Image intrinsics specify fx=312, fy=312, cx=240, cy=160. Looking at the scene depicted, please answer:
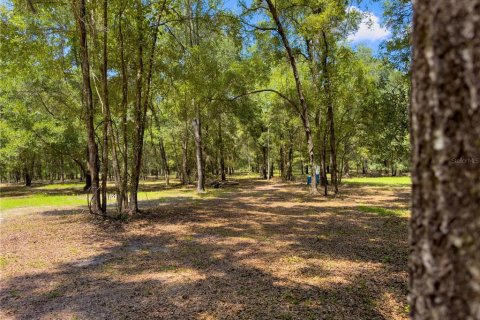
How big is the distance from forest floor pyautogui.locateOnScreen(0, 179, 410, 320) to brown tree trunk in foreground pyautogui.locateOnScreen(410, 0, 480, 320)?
311 cm

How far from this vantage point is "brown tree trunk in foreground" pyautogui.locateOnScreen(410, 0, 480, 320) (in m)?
1.21

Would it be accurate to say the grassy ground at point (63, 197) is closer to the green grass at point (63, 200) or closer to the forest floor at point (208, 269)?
the green grass at point (63, 200)

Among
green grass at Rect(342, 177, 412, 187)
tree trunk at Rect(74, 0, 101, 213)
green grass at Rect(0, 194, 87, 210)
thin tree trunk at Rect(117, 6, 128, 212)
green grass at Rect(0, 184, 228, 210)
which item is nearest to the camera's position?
tree trunk at Rect(74, 0, 101, 213)

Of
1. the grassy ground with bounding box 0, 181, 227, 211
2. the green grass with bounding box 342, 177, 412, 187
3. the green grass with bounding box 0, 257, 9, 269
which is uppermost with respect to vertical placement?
the grassy ground with bounding box 0, 181, 227, 211

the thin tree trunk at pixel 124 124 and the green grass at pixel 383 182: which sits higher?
the thin tree trunk at pixel 124 124

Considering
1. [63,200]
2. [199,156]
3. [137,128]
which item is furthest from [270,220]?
[63,200]

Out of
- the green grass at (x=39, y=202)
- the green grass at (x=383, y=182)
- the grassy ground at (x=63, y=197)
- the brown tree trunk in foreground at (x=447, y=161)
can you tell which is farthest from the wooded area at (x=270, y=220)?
the green grass at (x=383, y=182)

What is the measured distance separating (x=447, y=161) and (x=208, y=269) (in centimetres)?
541

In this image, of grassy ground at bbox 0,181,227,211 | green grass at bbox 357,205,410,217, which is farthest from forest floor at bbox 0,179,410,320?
grassy ground at bbox 0,181,227,211

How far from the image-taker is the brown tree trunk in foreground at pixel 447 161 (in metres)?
1.21

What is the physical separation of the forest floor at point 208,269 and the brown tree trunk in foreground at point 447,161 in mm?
3106

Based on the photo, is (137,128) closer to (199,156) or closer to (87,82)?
(87,82)

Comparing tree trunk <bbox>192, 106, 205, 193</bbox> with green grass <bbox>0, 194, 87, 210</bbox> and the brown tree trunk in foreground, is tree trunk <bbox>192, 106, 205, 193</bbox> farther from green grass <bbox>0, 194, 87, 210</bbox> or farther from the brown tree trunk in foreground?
the brown tree trunk in foreground

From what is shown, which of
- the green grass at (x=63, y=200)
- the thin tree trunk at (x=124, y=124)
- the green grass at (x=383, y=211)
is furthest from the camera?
the green grass at (x=63, y=200)
